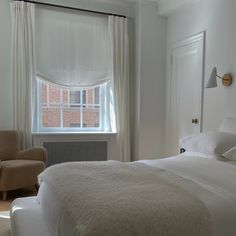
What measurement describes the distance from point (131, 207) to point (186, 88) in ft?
9.44

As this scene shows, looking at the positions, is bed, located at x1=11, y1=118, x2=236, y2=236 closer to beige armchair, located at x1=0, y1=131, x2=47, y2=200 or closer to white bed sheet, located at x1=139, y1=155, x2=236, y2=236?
white bed sheet, located at x1=139, y1=155, x2=236, y2=236

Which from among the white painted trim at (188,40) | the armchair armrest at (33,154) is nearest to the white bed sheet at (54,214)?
the armchair armrest at (33,154)

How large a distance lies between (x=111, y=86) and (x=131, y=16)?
3.75 ft

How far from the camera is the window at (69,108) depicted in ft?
13.4

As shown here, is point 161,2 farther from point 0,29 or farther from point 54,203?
point 54,203

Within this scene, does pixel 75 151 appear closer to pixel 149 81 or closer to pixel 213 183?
pixel 149 81

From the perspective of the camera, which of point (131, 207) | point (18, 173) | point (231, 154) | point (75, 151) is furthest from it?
point (75, 151)

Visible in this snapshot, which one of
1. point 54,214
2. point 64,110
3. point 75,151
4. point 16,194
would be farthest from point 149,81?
point 54,214

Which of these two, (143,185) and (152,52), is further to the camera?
(152,52)

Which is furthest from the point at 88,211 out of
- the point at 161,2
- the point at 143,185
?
the point at 161,2

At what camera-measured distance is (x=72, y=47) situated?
409 cm

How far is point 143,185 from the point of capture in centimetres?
156

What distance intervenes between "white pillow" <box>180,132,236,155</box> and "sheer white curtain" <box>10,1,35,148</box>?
222 cm

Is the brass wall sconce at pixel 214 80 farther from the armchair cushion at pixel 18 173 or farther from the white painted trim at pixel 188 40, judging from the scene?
the armchair cushion at pixel 18 173
